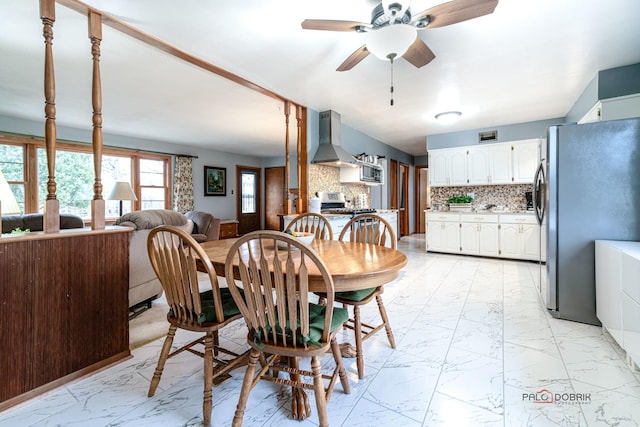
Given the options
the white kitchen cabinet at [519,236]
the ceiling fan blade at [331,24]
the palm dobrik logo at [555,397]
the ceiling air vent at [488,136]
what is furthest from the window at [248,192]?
the palm dobrik logo at [555,397]

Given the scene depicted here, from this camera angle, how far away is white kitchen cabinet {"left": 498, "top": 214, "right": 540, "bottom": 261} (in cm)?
482

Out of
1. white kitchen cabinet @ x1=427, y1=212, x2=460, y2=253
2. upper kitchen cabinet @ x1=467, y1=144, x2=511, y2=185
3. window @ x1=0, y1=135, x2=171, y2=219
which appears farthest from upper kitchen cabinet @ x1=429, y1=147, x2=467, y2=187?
window @ x1=0, y1=135, x2=171, y2=219

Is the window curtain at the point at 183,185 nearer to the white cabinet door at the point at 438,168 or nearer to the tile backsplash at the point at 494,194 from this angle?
the white cabinet door at the point at 438,168

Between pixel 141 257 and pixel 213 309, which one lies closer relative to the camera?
pixel 213 309

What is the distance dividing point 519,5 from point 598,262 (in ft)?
6.68

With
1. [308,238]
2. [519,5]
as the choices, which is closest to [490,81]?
[519,5]

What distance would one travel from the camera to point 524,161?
203 inches

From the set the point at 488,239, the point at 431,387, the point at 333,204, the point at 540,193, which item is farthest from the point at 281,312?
the point at 488,239

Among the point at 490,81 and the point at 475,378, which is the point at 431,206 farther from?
the point at 475,378

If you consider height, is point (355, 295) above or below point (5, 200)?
below

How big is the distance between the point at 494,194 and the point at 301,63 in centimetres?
454

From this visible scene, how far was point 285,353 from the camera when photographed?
128cm

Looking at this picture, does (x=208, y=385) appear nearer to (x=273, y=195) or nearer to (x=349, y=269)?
(x=349, y=269)

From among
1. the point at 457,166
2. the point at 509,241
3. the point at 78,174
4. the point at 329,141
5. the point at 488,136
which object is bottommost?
the point at 509,241
